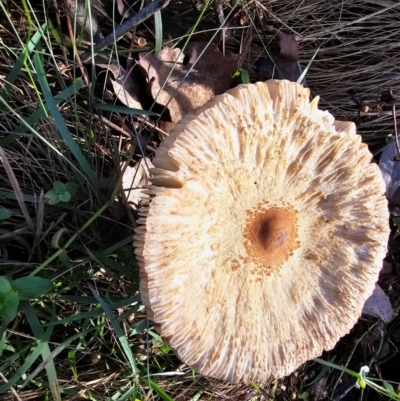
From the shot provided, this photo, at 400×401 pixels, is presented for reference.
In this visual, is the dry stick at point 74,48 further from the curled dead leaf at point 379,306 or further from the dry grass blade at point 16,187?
the curled dead leaf at point 379,306

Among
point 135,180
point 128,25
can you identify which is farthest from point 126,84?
point 135,180

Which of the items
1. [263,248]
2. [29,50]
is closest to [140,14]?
[29,50]

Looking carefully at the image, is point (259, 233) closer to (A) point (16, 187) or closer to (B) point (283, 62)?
(A) point (16, 187)

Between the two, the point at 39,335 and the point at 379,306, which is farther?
the point at 379,306

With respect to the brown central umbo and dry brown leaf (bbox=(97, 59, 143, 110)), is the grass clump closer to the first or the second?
dry brown leaf (bbox=(97, 59, 143, 110))

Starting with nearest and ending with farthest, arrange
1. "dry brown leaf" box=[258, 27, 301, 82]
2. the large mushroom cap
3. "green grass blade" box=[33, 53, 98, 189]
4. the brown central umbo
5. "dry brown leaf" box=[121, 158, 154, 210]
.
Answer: the large mushroom cap, the brown central umbo, "green grass blade" box=[33, 53, 98, 189], "dry brown leaf" box=[121, 158, 154, 210], "dry brown leaf" box=[258, 27, 301, 82]

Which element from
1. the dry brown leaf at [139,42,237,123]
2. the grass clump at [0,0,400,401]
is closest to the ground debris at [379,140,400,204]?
the grass clump at [0,0,400,401]

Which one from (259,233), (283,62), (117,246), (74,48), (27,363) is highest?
(74,48)
